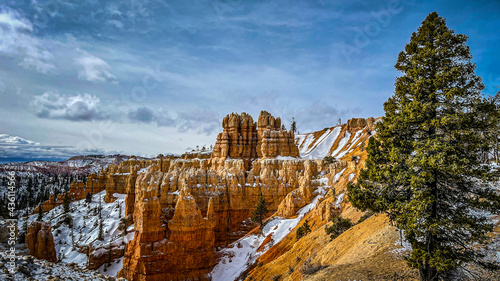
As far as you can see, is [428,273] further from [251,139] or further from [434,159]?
[251,139]

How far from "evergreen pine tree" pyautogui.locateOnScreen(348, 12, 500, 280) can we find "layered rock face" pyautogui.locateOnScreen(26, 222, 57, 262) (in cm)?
3688

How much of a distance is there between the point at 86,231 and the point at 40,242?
2839 centimetres

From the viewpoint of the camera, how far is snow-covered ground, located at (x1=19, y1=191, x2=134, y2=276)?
42078mm

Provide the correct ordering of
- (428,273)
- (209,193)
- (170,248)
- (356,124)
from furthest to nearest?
1. (356,124)
2. (209,193)
3. (170,248)
4. (428,273)

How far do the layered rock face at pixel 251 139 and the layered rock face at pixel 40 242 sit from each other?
38.2 metres

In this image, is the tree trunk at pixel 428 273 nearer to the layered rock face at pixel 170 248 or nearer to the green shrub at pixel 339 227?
the green shrub at pixel 339 227

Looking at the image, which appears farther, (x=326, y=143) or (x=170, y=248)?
(x=326, y=143)

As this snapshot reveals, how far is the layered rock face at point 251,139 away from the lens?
63750mm

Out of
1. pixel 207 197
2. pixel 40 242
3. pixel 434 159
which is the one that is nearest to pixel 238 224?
pixel 207 197

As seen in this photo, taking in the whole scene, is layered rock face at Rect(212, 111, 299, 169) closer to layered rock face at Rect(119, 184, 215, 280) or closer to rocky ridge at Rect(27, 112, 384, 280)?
rocky ridge at Rect(27, 112, 384, 280)

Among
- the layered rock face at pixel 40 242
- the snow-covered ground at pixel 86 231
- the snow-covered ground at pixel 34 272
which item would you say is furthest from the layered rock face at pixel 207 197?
the snow-covered ground at pixel 34 272

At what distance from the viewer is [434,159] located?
8.51 m

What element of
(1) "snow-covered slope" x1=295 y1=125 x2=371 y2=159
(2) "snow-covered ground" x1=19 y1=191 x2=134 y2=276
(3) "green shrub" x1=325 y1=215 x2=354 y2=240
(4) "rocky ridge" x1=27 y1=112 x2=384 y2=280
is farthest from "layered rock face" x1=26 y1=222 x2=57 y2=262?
(1) "snow-covered slope" x1=295 y1=125 x2=371 y2=159

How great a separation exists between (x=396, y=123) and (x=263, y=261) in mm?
22740
